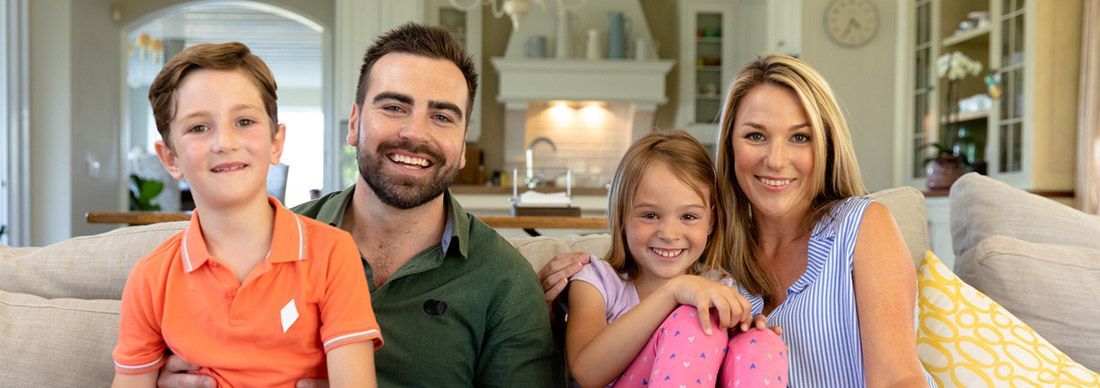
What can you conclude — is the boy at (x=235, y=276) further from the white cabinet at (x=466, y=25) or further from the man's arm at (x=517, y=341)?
the white cabinet at (x=466, y=25)

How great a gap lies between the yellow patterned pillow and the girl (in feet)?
1.41

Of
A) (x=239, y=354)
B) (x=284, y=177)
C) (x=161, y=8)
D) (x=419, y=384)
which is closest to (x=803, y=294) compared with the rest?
(x=419, y=384)

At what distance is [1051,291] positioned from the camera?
1.87m

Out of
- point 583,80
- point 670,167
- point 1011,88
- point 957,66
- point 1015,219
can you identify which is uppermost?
point 583,80

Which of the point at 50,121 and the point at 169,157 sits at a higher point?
the point at 50,121

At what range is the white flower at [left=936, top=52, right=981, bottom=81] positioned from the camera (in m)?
4.89

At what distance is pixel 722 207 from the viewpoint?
176 centimetres

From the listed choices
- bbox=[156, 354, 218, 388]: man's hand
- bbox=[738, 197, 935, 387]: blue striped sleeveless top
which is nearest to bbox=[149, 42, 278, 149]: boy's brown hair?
bbox=[156, 354, 218, 388]: man's hand

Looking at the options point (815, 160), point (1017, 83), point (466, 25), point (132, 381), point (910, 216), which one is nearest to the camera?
point (132, 381)

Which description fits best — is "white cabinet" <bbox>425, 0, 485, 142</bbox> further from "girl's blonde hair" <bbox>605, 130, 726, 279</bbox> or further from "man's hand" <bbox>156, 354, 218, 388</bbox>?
"man's hand" <bbox>156, 354, 218, 388</bbox>

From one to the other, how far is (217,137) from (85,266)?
0.85m

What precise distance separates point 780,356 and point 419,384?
23.8 inches

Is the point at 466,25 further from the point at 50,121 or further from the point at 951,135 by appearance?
the point at 951,135

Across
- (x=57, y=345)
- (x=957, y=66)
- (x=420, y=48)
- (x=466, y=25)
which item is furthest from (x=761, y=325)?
(x=466, y=25)
